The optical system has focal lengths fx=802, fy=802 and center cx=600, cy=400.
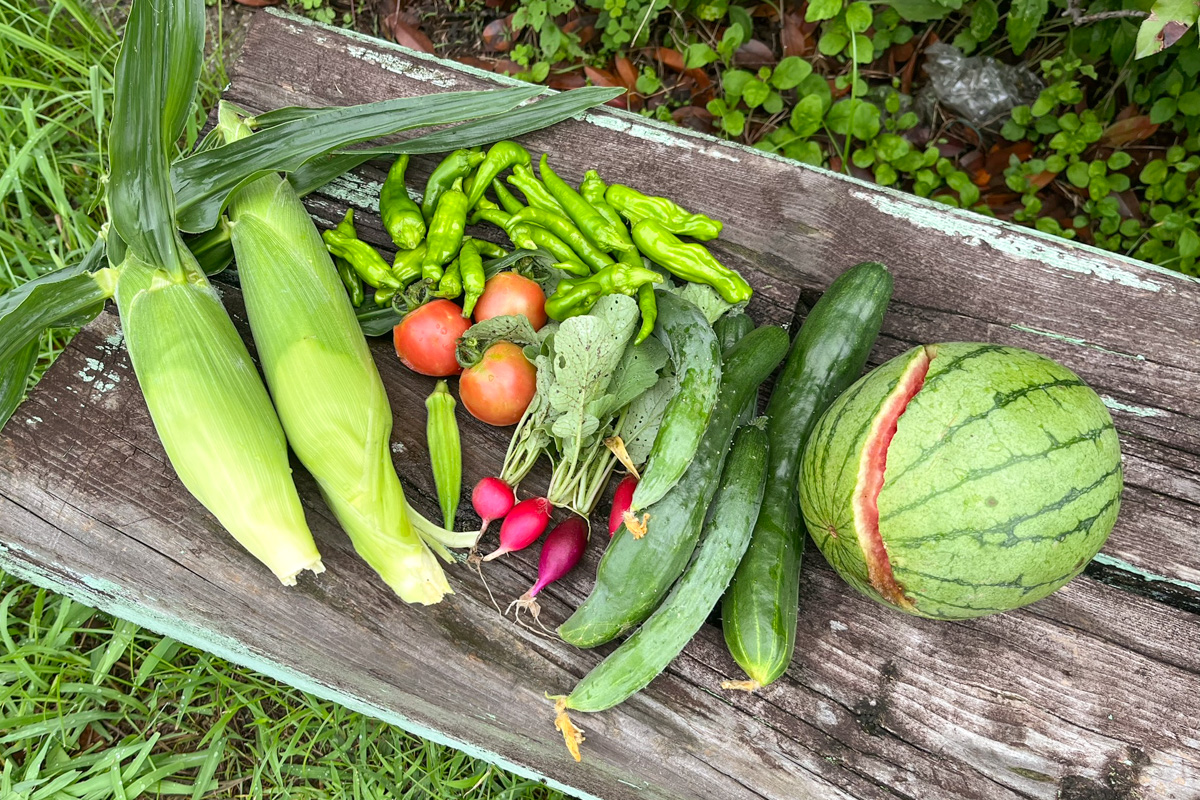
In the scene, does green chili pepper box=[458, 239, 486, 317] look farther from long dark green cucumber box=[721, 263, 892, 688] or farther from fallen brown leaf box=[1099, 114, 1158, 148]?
fallen brown leaf box=[1099, 114, 1158, 148]

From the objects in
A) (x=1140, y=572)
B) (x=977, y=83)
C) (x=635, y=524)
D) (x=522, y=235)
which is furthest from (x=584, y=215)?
(x=977, y=83)

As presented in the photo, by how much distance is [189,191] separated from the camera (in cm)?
181

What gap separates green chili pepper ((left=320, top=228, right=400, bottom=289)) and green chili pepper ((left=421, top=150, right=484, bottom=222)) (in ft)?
0.58

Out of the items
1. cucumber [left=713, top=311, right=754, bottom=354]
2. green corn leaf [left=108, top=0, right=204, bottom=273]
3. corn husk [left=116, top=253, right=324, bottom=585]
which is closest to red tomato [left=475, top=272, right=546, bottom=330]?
cucumber [left=713, top=311, right=754, bottom=354]

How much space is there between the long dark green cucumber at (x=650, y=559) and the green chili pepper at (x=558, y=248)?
0.56 metres

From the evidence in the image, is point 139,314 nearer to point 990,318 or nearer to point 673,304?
point 673,304

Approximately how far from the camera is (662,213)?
6.61 feet

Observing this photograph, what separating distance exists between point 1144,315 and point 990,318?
36 cm

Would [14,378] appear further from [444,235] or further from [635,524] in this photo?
[635,524]

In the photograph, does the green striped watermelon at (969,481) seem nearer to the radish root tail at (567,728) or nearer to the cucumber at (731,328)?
the cucumber at (731,328)

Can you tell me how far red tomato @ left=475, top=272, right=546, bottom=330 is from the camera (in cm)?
191

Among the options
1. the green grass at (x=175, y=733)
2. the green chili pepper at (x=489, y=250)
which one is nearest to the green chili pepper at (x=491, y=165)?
the green chili pepper at (x=489, y=250)

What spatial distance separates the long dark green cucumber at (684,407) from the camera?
160cm

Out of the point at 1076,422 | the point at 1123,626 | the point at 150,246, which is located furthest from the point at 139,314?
the point at 1123,626
